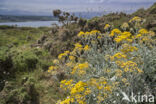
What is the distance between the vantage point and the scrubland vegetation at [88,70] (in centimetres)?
203

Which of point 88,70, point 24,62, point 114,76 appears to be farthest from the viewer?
point 24,62

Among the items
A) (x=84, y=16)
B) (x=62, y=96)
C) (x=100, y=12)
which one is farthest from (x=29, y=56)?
(x=100, y=12)

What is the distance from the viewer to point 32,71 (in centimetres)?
520

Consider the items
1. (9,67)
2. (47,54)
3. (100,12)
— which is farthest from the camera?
(100,12)

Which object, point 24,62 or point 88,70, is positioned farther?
point 24,62

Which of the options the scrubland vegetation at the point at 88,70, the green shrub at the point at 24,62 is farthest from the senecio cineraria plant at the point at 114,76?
the green shrub at the point at 24,62

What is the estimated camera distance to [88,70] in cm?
305

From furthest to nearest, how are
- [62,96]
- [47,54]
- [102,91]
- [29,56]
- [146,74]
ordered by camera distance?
[47,54] → [29,56] → [62,96] → [146,74] → [102,91]

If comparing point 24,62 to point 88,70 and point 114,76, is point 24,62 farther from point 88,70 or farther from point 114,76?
point 114,76

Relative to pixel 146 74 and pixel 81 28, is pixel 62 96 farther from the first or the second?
pixel 81 28

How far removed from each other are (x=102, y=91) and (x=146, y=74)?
1195mm

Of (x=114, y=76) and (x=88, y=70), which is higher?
(x=114, y=76)

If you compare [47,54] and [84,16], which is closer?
[47,54]

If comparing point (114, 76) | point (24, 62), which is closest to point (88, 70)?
point (114, 76)
